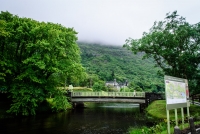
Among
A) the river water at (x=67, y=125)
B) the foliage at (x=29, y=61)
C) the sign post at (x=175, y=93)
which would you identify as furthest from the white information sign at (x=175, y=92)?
the foliage at (x=29, y=61)

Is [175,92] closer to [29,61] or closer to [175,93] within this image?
[175,93]

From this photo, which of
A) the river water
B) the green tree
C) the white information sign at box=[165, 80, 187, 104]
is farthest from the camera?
the green tree

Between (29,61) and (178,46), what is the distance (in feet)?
67.3

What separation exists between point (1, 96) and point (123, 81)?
100951mm

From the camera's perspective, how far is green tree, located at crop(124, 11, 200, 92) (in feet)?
68.5

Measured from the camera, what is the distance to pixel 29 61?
23.5 meters

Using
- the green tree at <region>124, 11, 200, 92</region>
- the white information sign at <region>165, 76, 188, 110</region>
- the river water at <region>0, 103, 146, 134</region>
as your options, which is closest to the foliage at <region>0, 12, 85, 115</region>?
the river water at <region>0, 103, 146, 134</region>

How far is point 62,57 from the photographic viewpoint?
27953 mm

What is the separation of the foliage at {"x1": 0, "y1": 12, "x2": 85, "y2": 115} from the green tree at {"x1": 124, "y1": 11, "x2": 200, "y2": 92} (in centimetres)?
1171

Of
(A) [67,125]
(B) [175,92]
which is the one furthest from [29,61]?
(B) [175,92]

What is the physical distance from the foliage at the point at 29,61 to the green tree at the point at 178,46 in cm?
1171

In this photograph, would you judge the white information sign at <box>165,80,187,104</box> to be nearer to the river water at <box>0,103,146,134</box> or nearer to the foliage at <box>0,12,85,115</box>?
the river water at <box>0,103,146,134</box>

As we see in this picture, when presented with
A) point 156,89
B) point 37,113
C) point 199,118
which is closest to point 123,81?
point 156,89

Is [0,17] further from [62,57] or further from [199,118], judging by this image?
[199,118]
